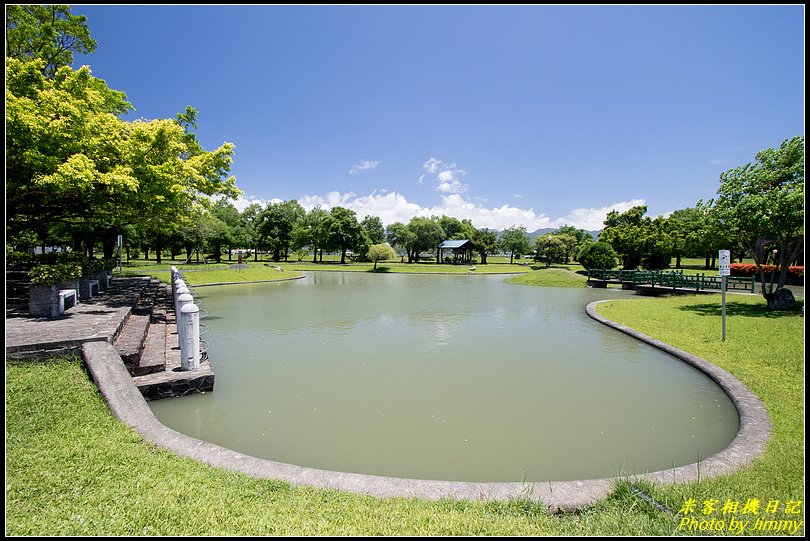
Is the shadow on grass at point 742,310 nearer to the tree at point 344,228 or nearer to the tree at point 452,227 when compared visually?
the tree at point 344,228

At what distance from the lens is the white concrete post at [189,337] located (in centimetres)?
573

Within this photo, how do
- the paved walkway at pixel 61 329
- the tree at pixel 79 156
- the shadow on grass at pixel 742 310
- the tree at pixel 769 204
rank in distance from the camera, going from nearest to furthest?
1. the paved walkway at pixel 61 329
2. the tree at pixel 79 156
3. the tree at pixel 769 204
4. the shadow on grass at pixel 742 310

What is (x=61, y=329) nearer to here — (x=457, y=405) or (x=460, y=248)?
(x=457, y=405)

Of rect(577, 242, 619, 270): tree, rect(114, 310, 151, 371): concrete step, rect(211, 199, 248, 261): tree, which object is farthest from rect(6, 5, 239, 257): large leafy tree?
rect(211, 199, 248, 261): tree

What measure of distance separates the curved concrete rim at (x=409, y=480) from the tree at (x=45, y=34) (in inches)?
532

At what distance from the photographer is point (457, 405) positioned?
206 inches

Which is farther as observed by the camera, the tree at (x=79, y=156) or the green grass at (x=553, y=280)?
the green grass at (x=553, y=280)

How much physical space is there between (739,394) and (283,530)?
6541mm

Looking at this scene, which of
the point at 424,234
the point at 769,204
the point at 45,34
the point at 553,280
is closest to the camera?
the point at 769,204

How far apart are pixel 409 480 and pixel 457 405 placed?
229cm

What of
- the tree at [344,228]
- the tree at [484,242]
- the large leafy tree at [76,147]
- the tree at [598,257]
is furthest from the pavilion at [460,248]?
the large leafy tree at [76,147]

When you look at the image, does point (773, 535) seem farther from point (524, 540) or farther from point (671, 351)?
point (671, 351)

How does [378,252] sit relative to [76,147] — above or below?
below

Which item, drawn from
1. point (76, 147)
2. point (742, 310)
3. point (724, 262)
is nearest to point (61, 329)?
point (76, 147)
